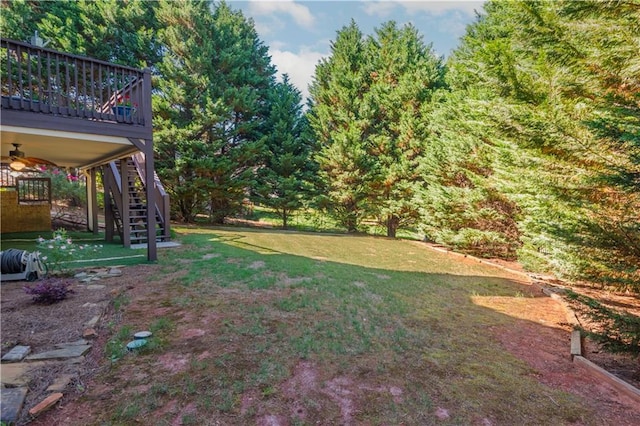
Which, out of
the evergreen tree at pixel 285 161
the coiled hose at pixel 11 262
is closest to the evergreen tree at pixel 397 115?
the evergreen tree at pixel 285 161

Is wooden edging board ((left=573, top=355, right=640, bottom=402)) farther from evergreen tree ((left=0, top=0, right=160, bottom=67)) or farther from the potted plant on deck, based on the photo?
evergreen tree ((left=0, top=0, right=160, bottom=67))

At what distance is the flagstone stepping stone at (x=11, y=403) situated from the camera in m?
1.92

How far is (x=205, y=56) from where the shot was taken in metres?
13.4

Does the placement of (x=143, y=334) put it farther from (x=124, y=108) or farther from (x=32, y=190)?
(x=32, y=190)

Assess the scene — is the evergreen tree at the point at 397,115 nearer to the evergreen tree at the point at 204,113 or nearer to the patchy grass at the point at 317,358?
the evergreen tree at the point at 204,113

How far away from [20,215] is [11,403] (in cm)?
989

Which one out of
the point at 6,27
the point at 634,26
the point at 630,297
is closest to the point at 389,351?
the point at 634,26

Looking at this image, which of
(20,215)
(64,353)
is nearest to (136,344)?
(64,353)

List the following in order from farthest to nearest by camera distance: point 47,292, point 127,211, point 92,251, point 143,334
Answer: point 127,211 → point 92,251 → point 47,292 → point 143,334

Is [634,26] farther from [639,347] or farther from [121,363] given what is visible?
[121,363]

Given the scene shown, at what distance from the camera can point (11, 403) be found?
204 centimetres

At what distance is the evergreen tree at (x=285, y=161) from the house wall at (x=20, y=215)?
7.36 m

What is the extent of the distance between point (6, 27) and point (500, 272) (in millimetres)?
20225

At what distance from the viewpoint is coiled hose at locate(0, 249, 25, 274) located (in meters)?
4.66
